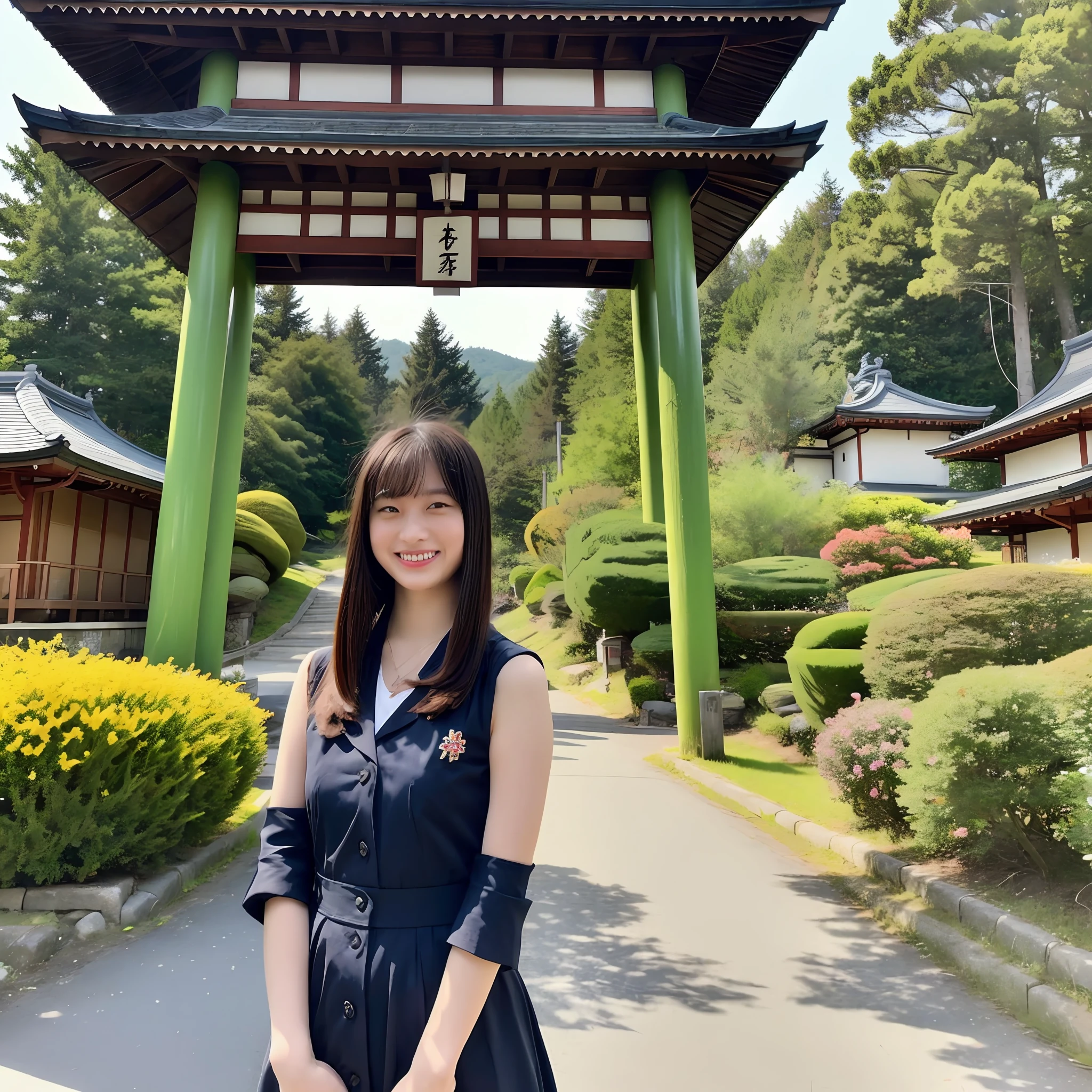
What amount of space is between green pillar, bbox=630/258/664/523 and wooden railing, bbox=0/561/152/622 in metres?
8.40

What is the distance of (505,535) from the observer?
121 ft

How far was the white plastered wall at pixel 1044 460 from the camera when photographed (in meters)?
13.0

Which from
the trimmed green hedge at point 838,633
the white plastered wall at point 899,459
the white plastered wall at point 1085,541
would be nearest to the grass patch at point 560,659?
the trimmed green hedge at point 838,633

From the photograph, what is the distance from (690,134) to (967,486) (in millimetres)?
19700

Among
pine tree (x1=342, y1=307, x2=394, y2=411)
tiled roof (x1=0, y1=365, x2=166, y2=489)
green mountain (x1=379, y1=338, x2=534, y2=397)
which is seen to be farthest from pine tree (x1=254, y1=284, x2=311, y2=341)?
green mountain (x1=379, y1=338, x2=534, y2=397)

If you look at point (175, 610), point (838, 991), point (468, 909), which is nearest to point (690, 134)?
point (175, 610)

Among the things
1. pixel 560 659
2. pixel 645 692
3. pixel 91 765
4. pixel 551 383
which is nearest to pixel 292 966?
pixel 91 765

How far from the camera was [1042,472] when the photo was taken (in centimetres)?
1377

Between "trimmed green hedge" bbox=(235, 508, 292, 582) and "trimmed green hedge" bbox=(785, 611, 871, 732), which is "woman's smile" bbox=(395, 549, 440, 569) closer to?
"trimmed green hedge" bbox=(785, 611, 871, 732)

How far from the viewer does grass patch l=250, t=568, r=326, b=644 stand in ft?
79.6

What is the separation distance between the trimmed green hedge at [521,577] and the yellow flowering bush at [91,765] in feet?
82.3

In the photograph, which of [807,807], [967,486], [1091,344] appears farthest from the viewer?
[967,486]

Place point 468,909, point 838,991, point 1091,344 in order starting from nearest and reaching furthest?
point 468,909
point 838,991
point 1091,344

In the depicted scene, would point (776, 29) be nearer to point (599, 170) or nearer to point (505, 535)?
point (599, 170)
